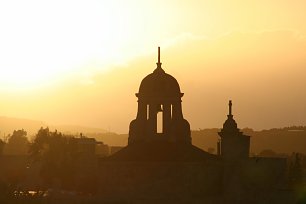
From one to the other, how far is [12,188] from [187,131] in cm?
1245

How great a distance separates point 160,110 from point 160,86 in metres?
1.87

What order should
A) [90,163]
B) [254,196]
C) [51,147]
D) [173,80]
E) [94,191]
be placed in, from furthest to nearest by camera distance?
[51,147], [90,163], [94,191], [173,80], [254,196]

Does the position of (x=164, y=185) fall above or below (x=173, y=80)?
below

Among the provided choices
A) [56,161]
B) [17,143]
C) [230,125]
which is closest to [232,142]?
[230,125]

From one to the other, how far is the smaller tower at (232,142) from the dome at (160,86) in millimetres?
4078

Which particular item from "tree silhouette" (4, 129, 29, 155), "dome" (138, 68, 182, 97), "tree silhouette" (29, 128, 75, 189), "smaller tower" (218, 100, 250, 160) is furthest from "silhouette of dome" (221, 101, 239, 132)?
"tree silhouette" (4, 129, 29, 155)

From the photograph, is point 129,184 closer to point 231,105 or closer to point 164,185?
point 164,185

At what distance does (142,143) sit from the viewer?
2357 inches

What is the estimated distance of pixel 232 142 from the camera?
58938 millimetres

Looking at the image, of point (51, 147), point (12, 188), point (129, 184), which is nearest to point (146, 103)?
point (129, 184)

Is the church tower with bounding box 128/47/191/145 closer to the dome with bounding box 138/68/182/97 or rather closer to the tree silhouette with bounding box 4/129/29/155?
the dome with bounding box 138/68/182/97

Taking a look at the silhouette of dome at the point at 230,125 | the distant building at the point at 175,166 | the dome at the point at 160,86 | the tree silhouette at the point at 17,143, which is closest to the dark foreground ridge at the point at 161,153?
the distant building at the point at 175,166

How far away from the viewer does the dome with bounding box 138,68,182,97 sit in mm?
60344

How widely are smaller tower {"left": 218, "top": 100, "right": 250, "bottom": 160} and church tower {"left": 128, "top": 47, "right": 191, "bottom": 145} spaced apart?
285 centimetres
